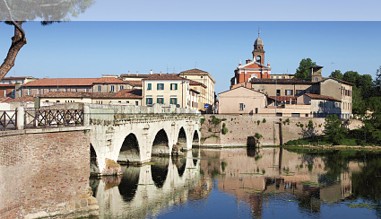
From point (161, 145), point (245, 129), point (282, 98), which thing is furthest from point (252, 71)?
point (161, 145)

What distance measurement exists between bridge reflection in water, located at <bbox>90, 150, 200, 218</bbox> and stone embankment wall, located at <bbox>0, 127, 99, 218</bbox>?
2.67 m

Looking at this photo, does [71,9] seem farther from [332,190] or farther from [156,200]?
[332,190]

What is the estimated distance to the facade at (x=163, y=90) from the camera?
7519 centimetres

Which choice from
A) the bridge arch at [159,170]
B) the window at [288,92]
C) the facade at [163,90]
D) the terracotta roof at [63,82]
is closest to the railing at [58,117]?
the bridge arch at [159,170]

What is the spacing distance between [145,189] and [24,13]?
17.1m

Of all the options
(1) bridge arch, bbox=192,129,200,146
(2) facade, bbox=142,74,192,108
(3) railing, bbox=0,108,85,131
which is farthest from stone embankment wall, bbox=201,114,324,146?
(3) railing, bbox=0,108,85,131

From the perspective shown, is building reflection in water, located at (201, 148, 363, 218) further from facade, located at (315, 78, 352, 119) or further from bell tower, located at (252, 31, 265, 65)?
bell tower, located at (252, 31, 265, 65)

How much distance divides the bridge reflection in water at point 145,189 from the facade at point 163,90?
88.3ft

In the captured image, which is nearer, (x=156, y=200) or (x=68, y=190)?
(x=68, y=190)

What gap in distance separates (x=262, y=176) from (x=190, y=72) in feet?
208

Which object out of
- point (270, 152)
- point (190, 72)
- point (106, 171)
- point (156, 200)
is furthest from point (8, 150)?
point (190, 72)

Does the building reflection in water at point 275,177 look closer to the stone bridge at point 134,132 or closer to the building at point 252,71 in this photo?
the stone bridge at point 134,132

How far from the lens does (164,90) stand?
75.5 meters

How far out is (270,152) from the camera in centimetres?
6612
